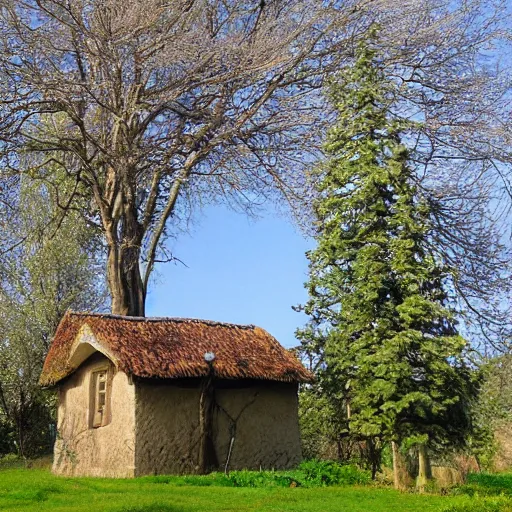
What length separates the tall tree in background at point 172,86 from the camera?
1555cm

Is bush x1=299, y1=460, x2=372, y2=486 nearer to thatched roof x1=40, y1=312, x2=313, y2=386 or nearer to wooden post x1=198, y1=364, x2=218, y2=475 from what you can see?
wooden post x1=198, y1=364, x2=218, y2=475

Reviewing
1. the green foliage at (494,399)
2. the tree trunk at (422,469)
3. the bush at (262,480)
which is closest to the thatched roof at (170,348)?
the bush at (262,480)

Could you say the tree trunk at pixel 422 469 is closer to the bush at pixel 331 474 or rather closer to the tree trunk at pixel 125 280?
the bush at pixel 331 474

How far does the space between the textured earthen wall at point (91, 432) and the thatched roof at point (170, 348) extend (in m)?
0.52

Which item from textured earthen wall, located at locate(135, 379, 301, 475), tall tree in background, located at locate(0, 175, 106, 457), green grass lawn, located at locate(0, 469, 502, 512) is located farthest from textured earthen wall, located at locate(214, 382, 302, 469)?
tall tree in background, located at locate(0, 175, 106, 457)

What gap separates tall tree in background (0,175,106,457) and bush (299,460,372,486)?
13.7m

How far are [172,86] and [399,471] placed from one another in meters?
10.2

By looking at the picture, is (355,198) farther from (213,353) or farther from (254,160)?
(254,160)

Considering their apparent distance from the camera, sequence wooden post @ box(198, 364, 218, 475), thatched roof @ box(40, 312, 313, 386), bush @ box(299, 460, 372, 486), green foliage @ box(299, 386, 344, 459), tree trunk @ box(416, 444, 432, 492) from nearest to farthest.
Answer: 1. tree trunk @ box(416, 444, 432, 492)
2. bush @ box(299, 460, 372, 486)
3. thatched roof @ box(40, 312, 313, 386)
4. wooden post @ box(198, 364, 218, 475)
5. green foliage @ box(299, 386, 344, 459)

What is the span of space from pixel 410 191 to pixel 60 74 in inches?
310

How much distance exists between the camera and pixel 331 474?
49.2 feet

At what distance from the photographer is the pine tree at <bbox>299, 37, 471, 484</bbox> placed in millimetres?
13750

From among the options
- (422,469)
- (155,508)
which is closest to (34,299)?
(422,469)

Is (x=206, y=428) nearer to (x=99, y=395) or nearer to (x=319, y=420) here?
(x=319, y=420)
